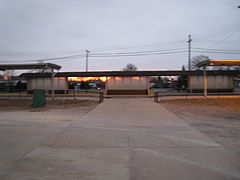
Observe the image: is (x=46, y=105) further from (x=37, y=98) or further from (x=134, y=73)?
(x=134, y=73)

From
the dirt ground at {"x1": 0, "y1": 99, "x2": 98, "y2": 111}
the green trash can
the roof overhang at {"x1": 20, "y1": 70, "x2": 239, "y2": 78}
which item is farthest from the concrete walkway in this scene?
the roof overhang at {"x1": 20, "y1": 70, "x2": 239, "y2": 78}

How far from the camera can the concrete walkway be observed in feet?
9.66

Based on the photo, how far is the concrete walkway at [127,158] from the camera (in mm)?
2945

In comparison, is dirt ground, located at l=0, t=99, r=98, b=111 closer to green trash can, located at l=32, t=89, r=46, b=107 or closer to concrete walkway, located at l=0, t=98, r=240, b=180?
green trash can, located at l=32, t=89, r=46, b=107

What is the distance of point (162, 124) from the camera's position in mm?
6766

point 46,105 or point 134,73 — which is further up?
point 134,73

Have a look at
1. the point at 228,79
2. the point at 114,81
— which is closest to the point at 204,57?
the point at 228,79

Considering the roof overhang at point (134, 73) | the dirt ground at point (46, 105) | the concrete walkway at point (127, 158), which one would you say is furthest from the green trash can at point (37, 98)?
the roof overhang at point (134, 73)

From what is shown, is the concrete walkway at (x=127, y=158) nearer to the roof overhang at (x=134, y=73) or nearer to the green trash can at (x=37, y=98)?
the green trash can at (x=37, y=98)

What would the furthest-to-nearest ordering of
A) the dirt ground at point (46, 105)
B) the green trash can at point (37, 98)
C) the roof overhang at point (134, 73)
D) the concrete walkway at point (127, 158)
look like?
the roof overhang at point (134, 73) → the green trash can at point (37, 98) → the dirt ground at point (46, 105) → the concrete walkway at point (127, 158)

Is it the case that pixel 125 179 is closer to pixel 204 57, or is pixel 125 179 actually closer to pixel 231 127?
pixel 231 127

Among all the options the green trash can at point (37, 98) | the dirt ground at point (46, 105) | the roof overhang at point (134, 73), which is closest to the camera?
the dirt ground at point (46, 105)

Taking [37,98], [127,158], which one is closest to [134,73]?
[37,98]

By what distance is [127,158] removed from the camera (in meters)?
3.63
